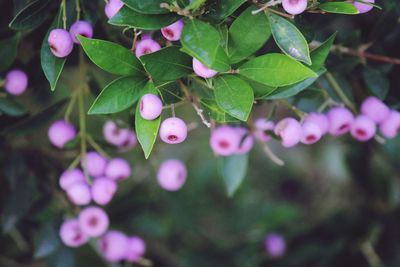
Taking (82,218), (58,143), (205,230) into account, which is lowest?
(205,230)

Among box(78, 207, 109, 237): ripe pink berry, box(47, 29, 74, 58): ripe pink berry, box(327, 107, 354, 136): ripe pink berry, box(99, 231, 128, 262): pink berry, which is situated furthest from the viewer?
box(99, 231, 128, 262): pink berry

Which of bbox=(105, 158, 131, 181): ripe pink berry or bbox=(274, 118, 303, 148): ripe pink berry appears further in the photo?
bbox=(105, 158, 131, 181): ripe pink berry

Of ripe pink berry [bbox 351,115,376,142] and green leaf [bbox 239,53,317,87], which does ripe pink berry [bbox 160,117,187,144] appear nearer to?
green leaf [bbox 239,53,317,87]

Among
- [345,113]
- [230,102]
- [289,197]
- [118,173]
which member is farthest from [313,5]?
[289,197]

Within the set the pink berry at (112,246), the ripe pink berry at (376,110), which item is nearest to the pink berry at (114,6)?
the ripe pink berry at (376,110)

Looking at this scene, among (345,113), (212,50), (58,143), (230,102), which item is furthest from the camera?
(58,143)

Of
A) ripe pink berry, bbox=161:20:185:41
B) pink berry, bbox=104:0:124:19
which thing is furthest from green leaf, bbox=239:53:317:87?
pink berry, bbox=104:0:124:19

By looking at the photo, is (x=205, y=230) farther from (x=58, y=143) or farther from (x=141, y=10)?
(x=141, y=10)
